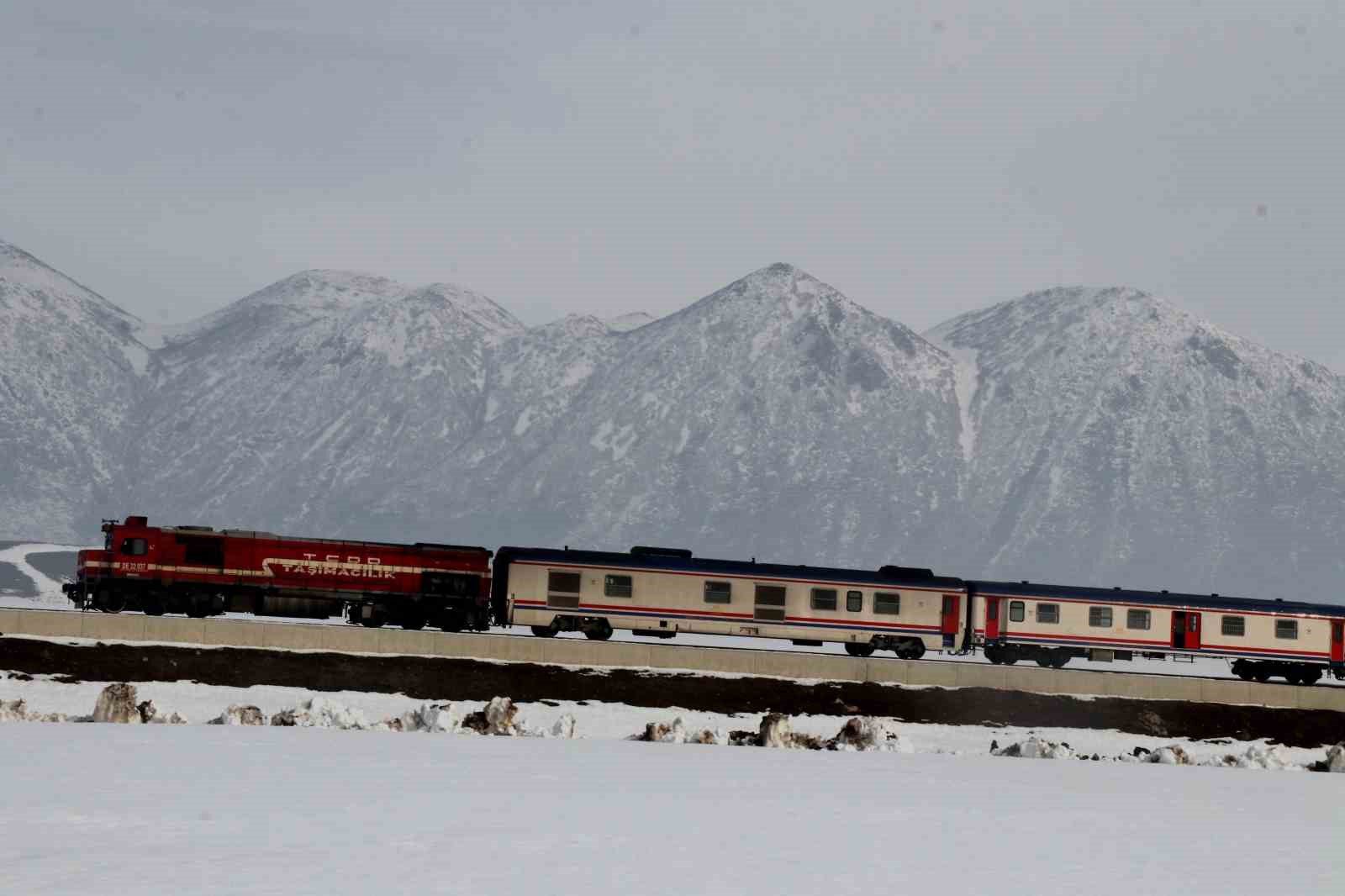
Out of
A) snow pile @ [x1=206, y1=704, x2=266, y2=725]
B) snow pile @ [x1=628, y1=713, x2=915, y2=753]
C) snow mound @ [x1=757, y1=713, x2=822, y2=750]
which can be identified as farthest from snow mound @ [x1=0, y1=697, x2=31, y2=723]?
snow mound @ [x1=757, y1=713, x2=822, y2=750]

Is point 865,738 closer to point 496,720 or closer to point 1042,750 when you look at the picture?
point 1042,750

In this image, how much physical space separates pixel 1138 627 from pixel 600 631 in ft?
Answer: 66.5

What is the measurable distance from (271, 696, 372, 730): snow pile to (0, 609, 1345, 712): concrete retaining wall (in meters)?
8.70

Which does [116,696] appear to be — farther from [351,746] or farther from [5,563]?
[5,563]

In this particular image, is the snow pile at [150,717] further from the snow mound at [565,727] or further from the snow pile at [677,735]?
the snow pile at [677,735]

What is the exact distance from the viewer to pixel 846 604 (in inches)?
2387

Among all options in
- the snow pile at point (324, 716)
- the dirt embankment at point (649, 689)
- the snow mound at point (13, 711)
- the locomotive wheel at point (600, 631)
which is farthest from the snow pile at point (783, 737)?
the locomotive wheel at point (600, 631)

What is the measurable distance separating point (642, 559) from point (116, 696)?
78.0 feet

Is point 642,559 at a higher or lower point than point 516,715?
higher

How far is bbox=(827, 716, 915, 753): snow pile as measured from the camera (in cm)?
4112

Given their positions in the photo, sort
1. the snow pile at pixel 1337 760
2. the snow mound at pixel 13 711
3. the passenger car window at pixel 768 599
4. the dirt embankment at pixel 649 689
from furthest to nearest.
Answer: the passenger car window at pixel 768 599 → the dirt embankment at pixel 649 689 → the snow pile at pixel 1337 760 → the snow mound at pixel 13 711

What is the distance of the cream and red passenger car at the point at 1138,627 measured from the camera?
63094mm

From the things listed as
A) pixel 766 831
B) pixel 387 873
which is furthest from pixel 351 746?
pixel 387 873

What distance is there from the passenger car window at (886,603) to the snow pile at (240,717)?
26.6 m
